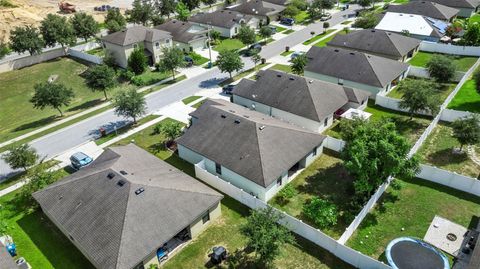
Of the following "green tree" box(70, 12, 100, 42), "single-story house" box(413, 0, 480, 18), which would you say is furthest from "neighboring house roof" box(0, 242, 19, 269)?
"single-story house" box(413, 0, 480, 18)

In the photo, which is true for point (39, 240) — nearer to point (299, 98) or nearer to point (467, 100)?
point (299, 98)

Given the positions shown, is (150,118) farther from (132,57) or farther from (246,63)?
(246,63)

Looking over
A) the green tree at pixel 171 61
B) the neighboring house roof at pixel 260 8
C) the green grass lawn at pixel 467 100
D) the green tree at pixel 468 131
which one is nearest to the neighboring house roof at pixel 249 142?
the green tree at pixel 468 131

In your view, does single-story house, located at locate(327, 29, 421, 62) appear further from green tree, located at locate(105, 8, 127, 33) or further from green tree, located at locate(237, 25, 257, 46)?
green tree, located at locate(105, 8, 127, 33)

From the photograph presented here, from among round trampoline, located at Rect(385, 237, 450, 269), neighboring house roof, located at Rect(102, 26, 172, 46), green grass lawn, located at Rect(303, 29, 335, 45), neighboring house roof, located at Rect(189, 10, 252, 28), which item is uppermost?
neighboring house roof, located at Rect(102, 26, 172, 46)

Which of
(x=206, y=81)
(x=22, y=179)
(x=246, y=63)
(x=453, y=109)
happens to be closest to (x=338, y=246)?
(x=453, y=109)

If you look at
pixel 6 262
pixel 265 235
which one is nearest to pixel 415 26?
pixel 265 235

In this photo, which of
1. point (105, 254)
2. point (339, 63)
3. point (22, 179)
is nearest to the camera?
point (105, 254)
